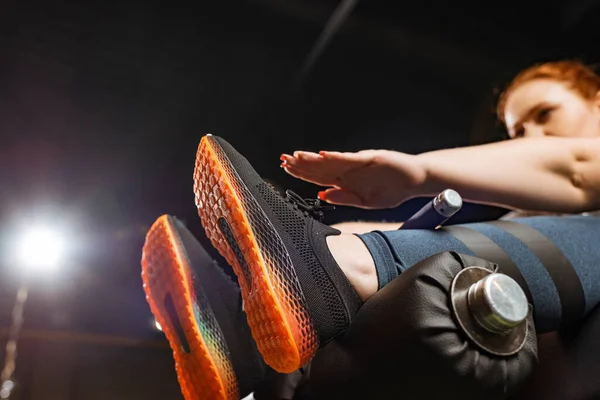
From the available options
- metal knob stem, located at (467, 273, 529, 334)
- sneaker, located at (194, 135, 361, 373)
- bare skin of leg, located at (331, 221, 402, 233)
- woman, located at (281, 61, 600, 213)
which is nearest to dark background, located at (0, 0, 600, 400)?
bare skin of leg, located at (331, 221, 402, 233)

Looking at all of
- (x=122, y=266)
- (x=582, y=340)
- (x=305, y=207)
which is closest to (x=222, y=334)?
(x=305, y=207)

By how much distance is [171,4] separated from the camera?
123 cm

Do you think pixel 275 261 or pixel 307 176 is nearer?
pixel 275 261

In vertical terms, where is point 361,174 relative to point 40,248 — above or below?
below

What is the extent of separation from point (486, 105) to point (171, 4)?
0.85 m

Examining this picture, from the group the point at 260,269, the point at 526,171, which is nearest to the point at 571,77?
the point at 526,171

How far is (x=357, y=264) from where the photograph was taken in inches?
19.8

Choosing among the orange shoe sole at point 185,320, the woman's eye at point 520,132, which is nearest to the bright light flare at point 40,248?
the orange shoe sole at point 185,320

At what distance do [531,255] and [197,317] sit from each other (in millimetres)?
418

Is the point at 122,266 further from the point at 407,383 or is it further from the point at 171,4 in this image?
the point at 407,383

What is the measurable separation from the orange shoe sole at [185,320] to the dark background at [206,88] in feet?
0.39

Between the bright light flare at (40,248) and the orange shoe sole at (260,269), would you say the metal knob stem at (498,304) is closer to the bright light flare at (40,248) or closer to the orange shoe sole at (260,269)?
the orange shoe sole at (260,269)

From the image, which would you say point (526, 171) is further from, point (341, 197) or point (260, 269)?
point (260, 269)

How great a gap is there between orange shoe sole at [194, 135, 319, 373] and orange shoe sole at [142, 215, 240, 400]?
13cm
